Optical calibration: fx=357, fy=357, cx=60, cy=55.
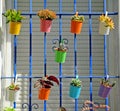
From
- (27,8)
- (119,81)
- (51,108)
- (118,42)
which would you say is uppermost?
(27,8)

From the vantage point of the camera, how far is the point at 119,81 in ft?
10.7

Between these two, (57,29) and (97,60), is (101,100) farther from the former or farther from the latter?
(57,29)

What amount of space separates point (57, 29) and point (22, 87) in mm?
738

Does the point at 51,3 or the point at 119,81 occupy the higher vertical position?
the point at 51,3

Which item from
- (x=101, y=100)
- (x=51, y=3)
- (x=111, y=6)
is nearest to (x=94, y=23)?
(x=111, y=6)

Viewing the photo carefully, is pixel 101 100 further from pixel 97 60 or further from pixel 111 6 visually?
pixel 111 6

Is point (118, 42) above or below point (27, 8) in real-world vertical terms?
below

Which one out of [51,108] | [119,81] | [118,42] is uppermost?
[118,42]

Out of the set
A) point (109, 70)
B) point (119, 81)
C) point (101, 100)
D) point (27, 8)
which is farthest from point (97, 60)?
point (27, 8)

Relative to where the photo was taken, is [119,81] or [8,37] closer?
[119,81]

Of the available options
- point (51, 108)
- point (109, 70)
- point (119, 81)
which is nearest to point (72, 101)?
point (51, 108)

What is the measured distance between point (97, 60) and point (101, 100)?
435mm

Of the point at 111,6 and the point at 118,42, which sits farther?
the point at 111,6

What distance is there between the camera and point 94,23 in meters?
3.94
